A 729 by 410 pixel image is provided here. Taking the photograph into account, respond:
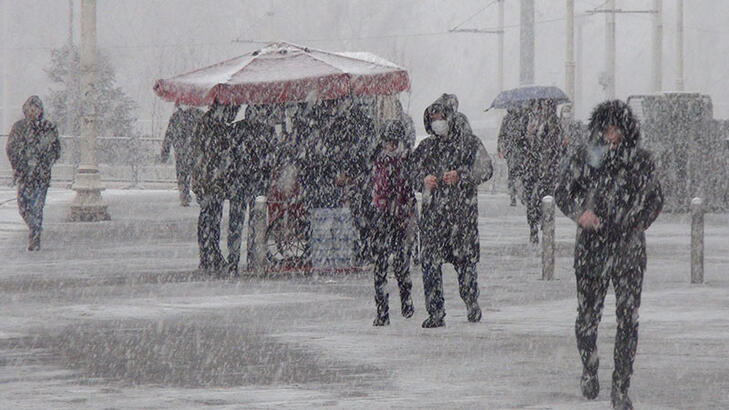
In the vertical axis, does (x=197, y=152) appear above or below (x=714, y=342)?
above

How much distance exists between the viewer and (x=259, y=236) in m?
16.5

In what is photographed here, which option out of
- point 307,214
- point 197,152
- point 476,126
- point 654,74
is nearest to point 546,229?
point 307,214

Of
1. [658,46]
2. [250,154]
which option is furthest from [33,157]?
[658,46]

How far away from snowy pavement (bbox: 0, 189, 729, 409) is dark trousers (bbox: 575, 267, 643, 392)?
0.26 metres

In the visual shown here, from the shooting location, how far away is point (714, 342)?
11320 millimetres

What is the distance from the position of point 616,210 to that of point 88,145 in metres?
19.5

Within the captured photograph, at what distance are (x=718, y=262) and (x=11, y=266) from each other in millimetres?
8211

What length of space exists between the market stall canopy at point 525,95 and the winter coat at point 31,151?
361 inches

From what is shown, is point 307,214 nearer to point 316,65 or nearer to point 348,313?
point 316,65

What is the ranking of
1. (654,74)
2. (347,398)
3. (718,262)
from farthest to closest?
1. (654,74)
2. (718,262)
3. (347,398)

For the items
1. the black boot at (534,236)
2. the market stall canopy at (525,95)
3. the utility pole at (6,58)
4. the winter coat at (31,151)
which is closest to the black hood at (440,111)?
the winter coat at (31,151)

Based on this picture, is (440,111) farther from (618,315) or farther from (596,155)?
(618,315)

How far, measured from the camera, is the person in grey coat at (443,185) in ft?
38.9

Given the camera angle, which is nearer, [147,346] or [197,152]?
[147,346]
